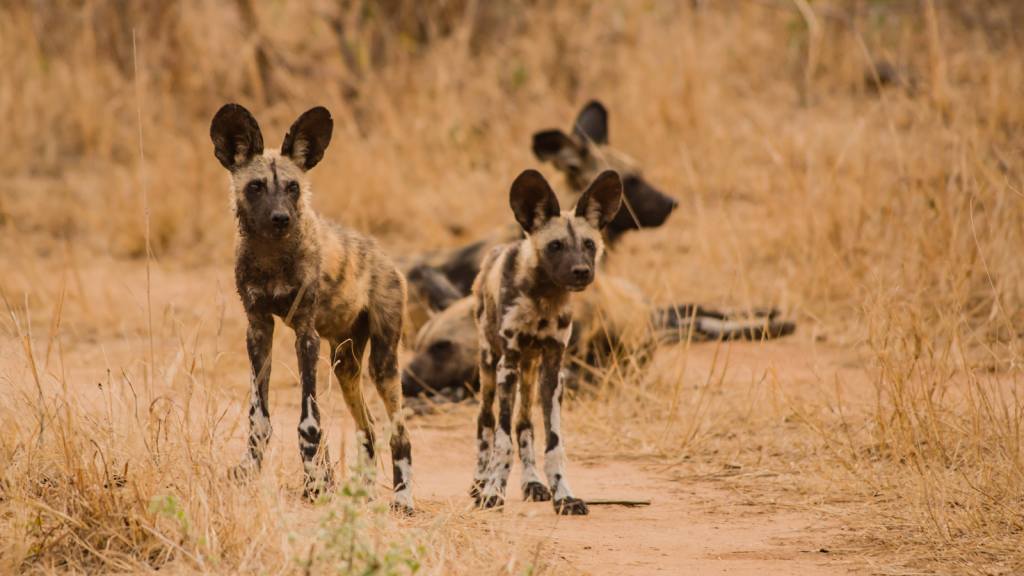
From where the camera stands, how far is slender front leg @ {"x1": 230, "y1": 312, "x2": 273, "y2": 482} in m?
2.99

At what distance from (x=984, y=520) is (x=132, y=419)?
2.87 metres

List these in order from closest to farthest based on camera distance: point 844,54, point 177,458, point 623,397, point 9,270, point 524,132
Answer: point 177,458
point 623,397
point 9,270
point 524,132
point 844,54

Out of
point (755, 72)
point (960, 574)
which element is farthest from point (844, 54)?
point (960, 574)

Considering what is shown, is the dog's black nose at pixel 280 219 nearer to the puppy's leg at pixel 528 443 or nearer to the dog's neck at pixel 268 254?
the dog's neck at pixel 268 254

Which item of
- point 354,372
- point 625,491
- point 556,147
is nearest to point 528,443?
point 625,491

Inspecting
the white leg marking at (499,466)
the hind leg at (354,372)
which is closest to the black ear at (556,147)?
the white leg marking at (499,466)

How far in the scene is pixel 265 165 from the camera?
3.09m

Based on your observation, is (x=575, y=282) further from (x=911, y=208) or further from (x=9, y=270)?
(x=9, y=270)

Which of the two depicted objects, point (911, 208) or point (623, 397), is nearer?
point (623, 397)

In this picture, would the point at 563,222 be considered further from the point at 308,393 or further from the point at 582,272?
the point at 308,393

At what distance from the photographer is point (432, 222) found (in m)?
8.44

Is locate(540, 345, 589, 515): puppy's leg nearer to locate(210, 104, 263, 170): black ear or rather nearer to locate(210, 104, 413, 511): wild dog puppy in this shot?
locate(210, 104, 413, 511): wild dog puppy

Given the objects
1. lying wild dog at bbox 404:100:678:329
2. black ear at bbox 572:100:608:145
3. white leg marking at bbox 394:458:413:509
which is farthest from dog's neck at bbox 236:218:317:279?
black ear at bbox 572:100:608:145

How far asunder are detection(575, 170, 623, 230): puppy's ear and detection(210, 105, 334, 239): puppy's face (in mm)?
1264
